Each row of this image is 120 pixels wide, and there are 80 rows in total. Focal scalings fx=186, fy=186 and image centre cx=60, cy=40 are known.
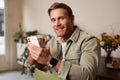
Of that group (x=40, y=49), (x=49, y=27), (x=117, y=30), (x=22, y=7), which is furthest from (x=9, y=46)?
(x=40, y=49)

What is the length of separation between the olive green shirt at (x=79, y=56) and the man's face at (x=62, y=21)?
54 millimetres

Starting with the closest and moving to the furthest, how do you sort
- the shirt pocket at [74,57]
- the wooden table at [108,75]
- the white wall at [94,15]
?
the shirt pocket at [74,57], the wooden table at [108,75], the white wall at [94,15]

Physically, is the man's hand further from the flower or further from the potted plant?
the potted plant

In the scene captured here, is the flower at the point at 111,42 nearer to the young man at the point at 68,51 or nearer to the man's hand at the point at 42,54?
the young man at the point at 68,51

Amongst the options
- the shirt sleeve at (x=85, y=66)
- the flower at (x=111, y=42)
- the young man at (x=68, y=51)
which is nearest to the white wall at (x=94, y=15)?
the flower at (x=111, y=42)

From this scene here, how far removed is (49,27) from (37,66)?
2.75 meters

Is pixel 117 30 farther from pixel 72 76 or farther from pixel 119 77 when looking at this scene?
pixel 72 76

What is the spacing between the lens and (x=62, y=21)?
1142 millimetres

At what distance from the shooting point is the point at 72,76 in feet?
3.02

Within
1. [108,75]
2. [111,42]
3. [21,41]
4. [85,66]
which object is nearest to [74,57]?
[85,66]

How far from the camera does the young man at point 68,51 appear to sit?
0.93 meters

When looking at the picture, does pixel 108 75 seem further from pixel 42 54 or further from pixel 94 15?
pixel 94 15

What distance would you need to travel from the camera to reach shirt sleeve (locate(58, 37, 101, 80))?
0.92 meters

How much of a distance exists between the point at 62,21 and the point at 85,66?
33cm
